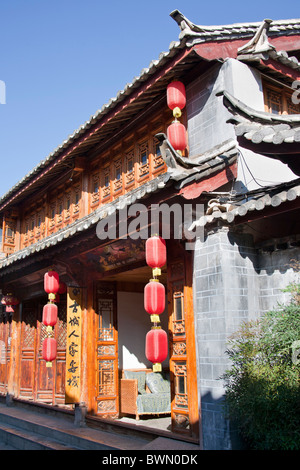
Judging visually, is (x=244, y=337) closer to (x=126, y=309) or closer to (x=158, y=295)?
(x=158, y=295)

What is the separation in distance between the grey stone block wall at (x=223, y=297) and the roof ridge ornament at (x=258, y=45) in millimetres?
2641

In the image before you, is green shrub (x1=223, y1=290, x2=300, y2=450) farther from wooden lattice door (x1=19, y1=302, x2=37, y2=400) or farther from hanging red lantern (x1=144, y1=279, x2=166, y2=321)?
wooden lattice door (x1=19, y1=302, x2=37, y2=400)

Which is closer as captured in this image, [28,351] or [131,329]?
[131,329]

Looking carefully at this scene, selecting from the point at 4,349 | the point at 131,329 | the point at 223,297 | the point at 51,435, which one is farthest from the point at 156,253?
the point at 4,349

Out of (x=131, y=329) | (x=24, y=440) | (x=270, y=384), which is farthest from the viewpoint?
(x=131, y=329)

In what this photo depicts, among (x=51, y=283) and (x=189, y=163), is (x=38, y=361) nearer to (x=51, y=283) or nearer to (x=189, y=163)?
(x=51, y=283)

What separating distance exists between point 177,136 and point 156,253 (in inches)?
66.3

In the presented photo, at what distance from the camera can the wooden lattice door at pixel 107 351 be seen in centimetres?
792

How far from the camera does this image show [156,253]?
557 centimetres

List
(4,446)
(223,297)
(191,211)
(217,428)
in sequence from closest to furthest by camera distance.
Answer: (217,428)
(223,297)
(191,211)
(4,446)

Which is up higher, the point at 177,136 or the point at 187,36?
the point at 187,36

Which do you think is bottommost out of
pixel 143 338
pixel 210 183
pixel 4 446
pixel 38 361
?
pixel 4 446

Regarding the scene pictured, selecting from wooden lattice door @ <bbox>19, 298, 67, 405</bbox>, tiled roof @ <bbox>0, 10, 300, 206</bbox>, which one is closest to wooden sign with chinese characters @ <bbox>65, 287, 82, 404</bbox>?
wooden lattice door @ <bbox>19, 298, 67, 405</bbox>
